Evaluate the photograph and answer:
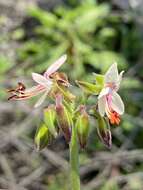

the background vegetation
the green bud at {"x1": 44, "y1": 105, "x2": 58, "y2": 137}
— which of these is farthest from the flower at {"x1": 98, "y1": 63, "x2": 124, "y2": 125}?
the background vegetation

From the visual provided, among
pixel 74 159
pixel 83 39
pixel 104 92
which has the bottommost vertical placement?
pixel 74 159

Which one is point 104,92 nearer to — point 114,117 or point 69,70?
point 114,117

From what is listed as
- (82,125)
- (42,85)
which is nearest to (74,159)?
(82,125)

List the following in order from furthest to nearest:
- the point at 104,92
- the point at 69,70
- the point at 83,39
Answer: the point at 83,39
the point at 69,70
the point at 104,92

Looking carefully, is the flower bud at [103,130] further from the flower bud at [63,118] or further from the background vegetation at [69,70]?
the background vegetation at [69,70]

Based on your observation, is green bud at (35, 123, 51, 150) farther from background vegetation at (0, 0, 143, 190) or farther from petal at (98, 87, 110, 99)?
background vegetation at (0, 0, 143, 190)

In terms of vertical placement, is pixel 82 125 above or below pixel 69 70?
below

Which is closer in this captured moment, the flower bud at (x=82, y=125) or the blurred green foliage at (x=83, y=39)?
the flower bud at (x=82, y=125)

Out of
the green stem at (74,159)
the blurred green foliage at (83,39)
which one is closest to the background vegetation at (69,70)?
the blurred green foliage at (83,39)
